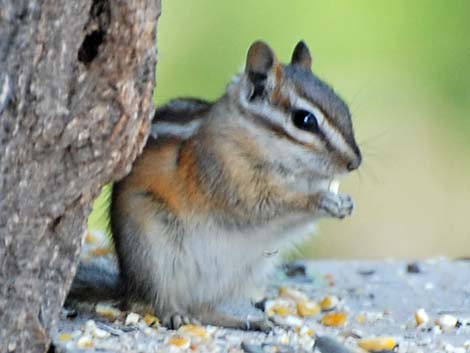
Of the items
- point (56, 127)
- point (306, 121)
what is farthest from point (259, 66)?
point (56, 127)

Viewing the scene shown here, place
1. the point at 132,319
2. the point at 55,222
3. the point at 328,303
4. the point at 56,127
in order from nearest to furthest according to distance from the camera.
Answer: the point at 56,127, the point at 55,222, the point at 132,319, the point at 328,303

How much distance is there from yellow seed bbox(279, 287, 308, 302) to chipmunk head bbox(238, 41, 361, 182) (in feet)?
2.13

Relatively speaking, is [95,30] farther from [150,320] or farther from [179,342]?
[150,320]

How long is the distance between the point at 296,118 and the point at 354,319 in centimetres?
78

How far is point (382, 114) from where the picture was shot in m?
8.59

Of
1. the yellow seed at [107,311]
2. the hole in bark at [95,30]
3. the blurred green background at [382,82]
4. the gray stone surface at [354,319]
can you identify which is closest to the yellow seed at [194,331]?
the gray stone surface at [354,319]

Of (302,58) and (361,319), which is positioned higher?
(302,58)

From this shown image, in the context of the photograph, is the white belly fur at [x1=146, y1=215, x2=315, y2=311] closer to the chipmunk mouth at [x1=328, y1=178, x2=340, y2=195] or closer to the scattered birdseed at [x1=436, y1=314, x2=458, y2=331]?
the chipmunk mouth at [x1=328, y1=178, x2=340, y2=195]

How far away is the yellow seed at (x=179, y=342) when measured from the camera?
440 centimetres

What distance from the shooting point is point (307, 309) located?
5125 millimetres

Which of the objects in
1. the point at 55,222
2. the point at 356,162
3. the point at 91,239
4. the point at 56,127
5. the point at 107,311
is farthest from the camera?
the point at 91,239

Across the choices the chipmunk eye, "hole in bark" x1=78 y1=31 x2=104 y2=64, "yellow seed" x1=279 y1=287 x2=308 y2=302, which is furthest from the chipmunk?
"hole in bark" x1=78 y1=31 x2=104 y2=64

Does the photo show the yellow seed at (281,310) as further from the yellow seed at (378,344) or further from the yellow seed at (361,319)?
the yellow seed at (378,344)

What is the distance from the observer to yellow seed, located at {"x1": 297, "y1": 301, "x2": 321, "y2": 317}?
16.7 ft
